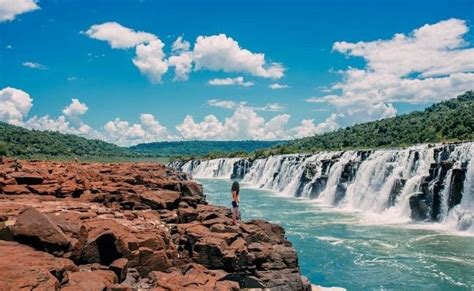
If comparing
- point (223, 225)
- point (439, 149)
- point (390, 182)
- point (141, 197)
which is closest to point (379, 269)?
point (223, 225)

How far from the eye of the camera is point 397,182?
126 ft

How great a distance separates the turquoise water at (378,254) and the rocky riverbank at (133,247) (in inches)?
198

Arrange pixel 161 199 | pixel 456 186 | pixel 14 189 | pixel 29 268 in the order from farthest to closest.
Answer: pixel 456 186, pixel 14 189, pixel 161 199, pixel 29 268

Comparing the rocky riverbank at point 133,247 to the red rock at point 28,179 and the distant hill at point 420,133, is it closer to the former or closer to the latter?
the red rock at point 28,179

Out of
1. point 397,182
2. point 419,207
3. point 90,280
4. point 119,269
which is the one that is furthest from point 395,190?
point 90,280

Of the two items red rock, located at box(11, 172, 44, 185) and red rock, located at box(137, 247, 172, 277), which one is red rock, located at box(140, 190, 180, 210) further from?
red rock, located at box(137, 247, 172, 277)

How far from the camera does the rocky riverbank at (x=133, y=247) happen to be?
964 centimetres

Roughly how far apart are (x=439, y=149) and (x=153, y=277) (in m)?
34.5

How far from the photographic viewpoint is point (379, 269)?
69.9 feet

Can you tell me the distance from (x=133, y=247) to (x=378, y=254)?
1528cm

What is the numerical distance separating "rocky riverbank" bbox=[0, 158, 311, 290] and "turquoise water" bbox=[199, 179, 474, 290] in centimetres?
504

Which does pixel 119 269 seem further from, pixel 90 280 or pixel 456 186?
pixel 456 186

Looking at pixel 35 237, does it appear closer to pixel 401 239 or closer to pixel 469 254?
pixel 469 254

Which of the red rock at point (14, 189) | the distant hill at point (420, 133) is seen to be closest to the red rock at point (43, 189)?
the red rock at point (14, 189)
